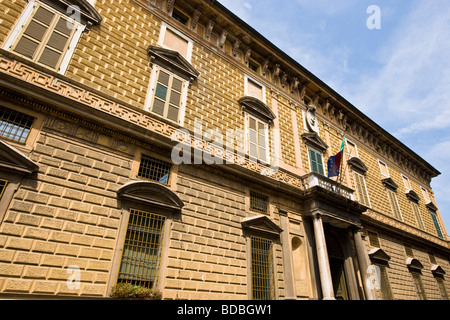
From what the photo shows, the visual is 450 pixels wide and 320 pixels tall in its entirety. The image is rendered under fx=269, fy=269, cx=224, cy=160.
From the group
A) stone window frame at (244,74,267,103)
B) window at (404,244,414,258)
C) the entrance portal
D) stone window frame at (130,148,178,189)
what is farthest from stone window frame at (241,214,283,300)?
window at (404,244,414,258)

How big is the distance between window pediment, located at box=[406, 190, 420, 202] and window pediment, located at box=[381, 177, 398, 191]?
7.28 feet

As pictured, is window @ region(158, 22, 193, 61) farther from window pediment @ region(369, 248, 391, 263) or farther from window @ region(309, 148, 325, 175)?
window pediment @ region(369, 248, 391, 263)

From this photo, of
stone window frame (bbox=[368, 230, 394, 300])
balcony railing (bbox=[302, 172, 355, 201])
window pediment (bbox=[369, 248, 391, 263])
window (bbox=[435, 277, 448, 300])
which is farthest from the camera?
window (bbox=[435, 277, 448, 300])

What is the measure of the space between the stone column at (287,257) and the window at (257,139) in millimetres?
2611

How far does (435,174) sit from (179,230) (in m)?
31.3

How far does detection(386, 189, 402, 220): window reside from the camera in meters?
19.6

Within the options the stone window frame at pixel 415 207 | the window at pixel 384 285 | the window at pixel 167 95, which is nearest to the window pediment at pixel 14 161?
the window at pixel 167 95

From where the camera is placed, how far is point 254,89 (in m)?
14.4

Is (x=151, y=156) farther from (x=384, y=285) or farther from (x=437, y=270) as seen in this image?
(x=437, y=270)

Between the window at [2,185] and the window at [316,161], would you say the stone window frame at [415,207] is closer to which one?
→ the window at [316,161]

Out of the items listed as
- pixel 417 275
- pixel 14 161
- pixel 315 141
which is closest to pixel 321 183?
pixel 315 141

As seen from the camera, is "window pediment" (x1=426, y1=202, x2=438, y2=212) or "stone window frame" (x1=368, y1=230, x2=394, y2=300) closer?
"stone window frame" (x1=368, y1=230, x2=394, y2=300)

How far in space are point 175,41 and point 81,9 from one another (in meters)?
3.78

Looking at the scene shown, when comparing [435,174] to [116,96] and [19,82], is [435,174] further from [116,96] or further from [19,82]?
[19,82]
